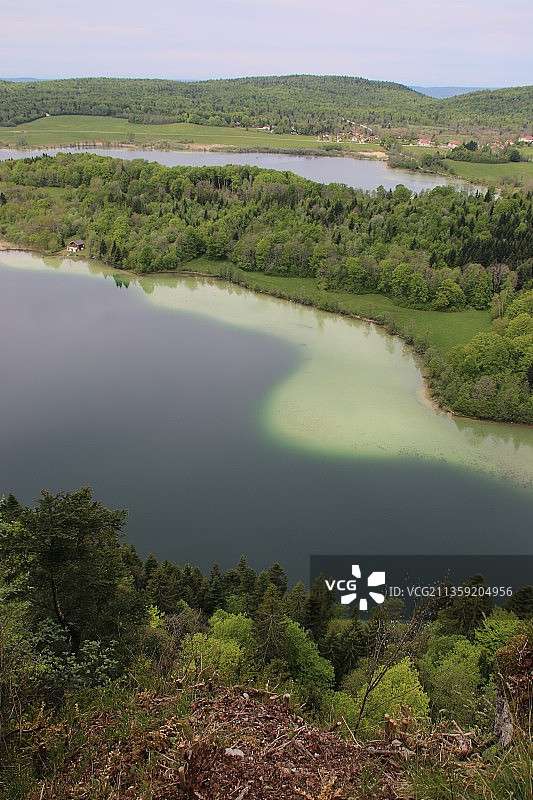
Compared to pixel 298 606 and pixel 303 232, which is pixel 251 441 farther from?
pixel 303 232

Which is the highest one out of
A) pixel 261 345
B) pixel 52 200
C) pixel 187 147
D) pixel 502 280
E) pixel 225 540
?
pixel 187 147

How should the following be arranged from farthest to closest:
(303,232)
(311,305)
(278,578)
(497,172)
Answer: (497,172) → (303,232) → (311,305) → (278,578)

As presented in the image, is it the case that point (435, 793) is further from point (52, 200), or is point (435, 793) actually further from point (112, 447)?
point (52, 200)

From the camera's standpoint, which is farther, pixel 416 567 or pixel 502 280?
pixel 502 280

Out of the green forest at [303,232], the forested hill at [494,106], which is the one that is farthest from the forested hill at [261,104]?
the green forest at [303,232]

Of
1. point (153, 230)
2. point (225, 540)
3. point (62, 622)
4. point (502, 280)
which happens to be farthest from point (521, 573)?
point (153, 230)

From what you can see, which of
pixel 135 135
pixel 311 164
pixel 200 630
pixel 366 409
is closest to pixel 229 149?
pixel 311 164
